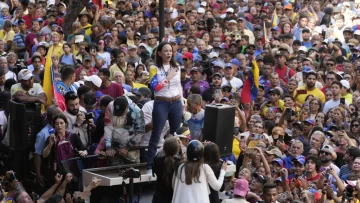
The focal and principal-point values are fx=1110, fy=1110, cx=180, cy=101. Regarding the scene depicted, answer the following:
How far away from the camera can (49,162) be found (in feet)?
45.7

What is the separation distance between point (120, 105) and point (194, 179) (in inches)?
79.9

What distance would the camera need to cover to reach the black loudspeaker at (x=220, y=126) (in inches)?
486

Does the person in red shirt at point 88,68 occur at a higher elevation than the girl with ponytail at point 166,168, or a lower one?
higher

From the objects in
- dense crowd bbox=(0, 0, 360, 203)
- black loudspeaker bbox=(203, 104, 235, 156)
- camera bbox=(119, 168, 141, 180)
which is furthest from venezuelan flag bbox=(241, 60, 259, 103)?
camera bbox=(119, 168, 141, 180)

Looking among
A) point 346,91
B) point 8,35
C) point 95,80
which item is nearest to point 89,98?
point 95,80

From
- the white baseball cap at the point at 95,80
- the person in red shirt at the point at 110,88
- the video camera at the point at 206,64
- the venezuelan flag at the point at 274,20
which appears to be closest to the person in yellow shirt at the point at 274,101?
the video camera at the point at 206,64

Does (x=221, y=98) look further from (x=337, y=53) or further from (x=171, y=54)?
(x=337, y=53)

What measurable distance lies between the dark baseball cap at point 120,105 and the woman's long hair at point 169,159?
4.86 feet

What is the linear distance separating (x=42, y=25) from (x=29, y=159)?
778 cm

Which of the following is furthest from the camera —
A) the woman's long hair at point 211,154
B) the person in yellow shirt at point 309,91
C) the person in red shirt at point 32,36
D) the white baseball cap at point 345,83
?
the person in red shirt at point 32,36

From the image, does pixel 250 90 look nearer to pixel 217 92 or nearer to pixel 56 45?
pixel 217 92

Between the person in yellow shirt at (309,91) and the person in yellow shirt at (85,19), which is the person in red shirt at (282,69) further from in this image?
the person in yellow shirt at (85,19)

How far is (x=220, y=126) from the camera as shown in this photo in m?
12.4

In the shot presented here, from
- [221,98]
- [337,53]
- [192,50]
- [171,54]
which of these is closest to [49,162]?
[171,54]
